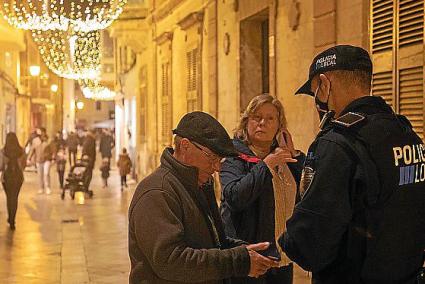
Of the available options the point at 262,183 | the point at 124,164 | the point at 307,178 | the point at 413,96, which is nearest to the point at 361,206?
the point at 307,178

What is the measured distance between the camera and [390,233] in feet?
8.89

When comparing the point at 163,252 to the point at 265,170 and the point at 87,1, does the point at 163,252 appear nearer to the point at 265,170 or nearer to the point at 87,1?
the point at 265,170

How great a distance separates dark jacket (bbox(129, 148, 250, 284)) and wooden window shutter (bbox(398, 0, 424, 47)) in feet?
12.9

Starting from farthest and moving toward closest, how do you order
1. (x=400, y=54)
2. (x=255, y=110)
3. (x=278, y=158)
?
(x=400, y=54)
(x=255, y=110)
(x=278, y=158)

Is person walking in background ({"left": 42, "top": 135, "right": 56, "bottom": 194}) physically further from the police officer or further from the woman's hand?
the police officer

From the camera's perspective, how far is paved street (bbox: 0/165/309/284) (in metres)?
8.63

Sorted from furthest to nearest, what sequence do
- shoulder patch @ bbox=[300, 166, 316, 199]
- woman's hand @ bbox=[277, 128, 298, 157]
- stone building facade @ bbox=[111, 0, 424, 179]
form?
stone building facade @ bbox=[111, 0, 424, 179], woman's hand @ bbox=[277, 128, 298, 157], shoulder patch @ bbox=[300, 166, 316, 199]

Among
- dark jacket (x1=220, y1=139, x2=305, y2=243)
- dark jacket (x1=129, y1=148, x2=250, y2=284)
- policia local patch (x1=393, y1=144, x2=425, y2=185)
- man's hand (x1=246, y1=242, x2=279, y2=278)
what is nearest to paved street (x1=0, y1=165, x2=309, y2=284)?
dark jacket (x1=220, y1=139, x2=305, y2=243)

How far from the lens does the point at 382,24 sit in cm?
721

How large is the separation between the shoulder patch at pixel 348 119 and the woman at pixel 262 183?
1.47 metres

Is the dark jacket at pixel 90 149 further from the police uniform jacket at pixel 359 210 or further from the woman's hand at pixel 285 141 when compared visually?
the police uniform jacket at pixel 359 210

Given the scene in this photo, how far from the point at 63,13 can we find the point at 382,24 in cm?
844

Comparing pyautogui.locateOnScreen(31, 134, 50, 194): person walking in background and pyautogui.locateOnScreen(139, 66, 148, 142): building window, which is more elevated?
pyautogui.locateOnScreen(139, 66, 148, 142): building window

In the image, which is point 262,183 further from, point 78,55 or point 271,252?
point 78,55
